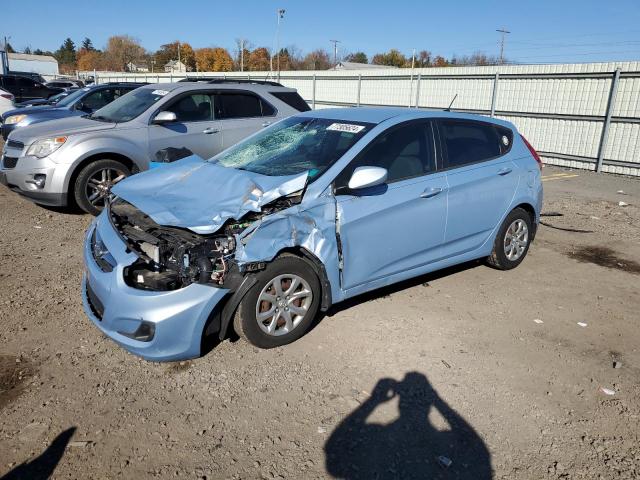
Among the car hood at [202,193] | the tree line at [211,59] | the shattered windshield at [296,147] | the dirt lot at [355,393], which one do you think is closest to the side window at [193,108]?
the shattered windshield at [296,147]

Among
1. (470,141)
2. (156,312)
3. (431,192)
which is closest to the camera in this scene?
(156,312)

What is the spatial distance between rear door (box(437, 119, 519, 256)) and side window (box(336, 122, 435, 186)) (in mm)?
218

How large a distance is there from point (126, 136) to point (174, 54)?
4129 inches

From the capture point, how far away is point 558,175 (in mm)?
12570

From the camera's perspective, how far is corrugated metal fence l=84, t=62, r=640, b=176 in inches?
486

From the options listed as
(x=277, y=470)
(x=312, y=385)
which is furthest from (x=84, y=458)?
(x=312, y=385)

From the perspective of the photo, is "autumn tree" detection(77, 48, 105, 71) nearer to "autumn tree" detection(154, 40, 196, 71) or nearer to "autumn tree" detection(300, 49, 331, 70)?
"autumn tree" detection(154, 40, 196, 71)

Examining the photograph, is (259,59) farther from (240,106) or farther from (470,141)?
(470,141)

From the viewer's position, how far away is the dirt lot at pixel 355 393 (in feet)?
9.01

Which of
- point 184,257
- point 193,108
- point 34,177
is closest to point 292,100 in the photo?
point 193,108

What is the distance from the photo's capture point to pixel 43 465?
263 centimetres

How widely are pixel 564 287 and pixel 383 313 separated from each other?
2.13 m

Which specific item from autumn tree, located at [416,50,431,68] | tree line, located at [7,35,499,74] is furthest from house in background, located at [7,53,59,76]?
autumn tree, located at [416,50,431,68]

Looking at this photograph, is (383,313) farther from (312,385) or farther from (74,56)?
(74,56)
